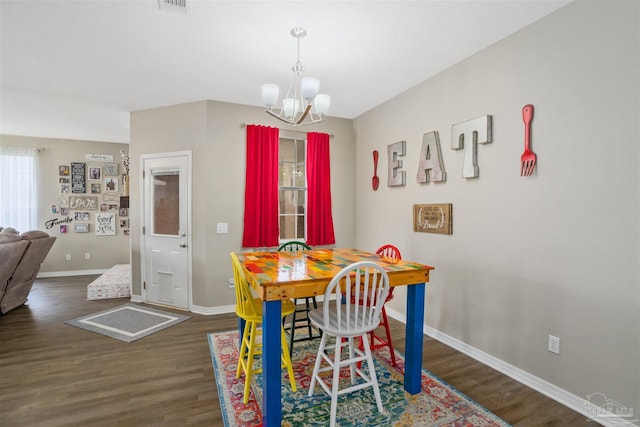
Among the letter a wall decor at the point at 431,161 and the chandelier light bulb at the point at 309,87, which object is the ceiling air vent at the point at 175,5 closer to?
the chandelier light bulb at the point at 309,87

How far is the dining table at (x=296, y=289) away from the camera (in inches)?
67.7

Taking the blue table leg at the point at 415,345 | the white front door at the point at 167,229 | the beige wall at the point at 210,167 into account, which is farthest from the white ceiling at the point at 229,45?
the blue table leg at the point at 415,345

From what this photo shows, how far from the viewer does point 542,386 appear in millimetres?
2168

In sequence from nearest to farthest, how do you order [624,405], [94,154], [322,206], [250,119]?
1. [624,405]
2. [250,119]
3. [322,206]
4. [94,154]

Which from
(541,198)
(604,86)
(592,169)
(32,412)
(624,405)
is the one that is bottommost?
(32,412)

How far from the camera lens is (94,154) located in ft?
19.6

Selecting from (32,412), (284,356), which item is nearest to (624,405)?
(284,356)

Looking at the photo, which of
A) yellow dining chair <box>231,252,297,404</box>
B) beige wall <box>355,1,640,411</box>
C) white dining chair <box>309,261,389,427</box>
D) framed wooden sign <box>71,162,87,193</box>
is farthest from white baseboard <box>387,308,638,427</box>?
framed wooden sign <box>71,162,87,193</box>

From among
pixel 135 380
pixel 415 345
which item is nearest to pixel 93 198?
pixel 135 380

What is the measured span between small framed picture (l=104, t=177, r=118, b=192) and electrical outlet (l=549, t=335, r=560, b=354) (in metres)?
7.09

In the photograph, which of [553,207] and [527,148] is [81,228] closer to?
[527,148]

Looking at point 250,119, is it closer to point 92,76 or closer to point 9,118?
point 92,76

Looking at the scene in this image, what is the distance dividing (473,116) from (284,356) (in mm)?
2575

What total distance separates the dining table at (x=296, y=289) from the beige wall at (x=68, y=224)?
4.87m
